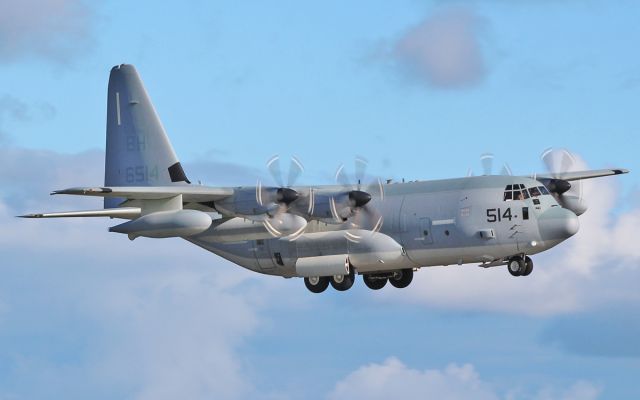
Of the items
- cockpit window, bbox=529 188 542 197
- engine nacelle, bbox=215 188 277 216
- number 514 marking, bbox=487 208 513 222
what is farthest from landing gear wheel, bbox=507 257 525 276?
engine nacelle, bbox=215 188 277 216

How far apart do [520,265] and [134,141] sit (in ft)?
52.1

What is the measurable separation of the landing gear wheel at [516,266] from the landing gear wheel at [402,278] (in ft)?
15.3

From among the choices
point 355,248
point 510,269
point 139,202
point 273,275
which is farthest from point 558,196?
point 139,202

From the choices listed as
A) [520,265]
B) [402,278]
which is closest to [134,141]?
[402,278]

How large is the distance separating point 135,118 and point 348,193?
1107 centimetres

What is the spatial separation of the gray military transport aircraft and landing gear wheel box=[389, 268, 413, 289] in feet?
0.12

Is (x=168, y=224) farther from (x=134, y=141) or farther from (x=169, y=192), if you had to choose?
(x=134, y=141)

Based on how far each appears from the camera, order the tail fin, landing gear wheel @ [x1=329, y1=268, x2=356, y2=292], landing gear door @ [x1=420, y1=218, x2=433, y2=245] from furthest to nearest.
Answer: the tail fin < landing gear wheel @ [x1=329, y1=268, x2=356, y2=292] < landing gear door @ [x1=420, y1=218, x2=433, y2=245]

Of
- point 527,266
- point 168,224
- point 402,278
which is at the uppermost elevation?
point 168,224

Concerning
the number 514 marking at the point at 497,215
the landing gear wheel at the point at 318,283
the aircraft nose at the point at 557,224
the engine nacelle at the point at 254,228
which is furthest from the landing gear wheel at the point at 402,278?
the aircraft nose at the point at 557,224

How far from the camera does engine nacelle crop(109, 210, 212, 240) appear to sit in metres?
40.1

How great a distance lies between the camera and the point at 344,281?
147 ft

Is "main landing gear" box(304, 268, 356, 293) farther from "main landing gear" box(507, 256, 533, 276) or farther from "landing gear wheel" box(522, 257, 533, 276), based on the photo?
"landing gear wheel" box(522, 257, 533, 276)

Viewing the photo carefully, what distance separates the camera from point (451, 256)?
4303cm
